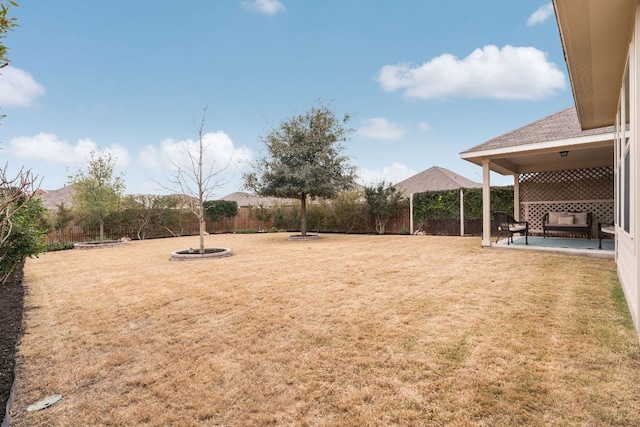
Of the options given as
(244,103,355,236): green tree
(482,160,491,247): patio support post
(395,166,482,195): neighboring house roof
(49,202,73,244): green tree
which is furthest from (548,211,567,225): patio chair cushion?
(49,202,73,244): green tree

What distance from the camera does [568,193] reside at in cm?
1061

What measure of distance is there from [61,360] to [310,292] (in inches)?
112

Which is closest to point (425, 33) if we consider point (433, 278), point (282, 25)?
point (282, 25)

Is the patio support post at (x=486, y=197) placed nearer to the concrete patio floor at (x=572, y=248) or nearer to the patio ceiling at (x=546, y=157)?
the patio ceiling at (x=546, y=157)

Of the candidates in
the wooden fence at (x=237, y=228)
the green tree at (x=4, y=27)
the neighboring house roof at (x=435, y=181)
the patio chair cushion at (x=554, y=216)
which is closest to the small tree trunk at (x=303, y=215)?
the wooden fence at (x=237, y=228)

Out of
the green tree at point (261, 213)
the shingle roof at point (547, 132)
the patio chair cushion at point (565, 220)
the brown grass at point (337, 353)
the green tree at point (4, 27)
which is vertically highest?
the shingle roof at point (547, 132)

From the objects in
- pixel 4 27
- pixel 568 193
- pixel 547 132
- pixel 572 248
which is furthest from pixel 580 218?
pixel 4 27

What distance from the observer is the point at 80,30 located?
8.80 meters

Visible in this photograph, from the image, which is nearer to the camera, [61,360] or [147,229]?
[61,360]

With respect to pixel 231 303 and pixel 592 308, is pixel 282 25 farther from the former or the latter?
pixel 592 308

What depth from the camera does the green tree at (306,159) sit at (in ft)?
41.3

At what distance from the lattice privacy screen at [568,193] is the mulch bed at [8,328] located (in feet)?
44.2

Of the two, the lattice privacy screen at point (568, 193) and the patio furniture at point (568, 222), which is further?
the lattice privacy screen at point (568, 193)

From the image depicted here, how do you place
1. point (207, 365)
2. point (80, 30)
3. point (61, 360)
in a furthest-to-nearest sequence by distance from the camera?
point (80, 30)
point (61, 360)
point (207, 365)
